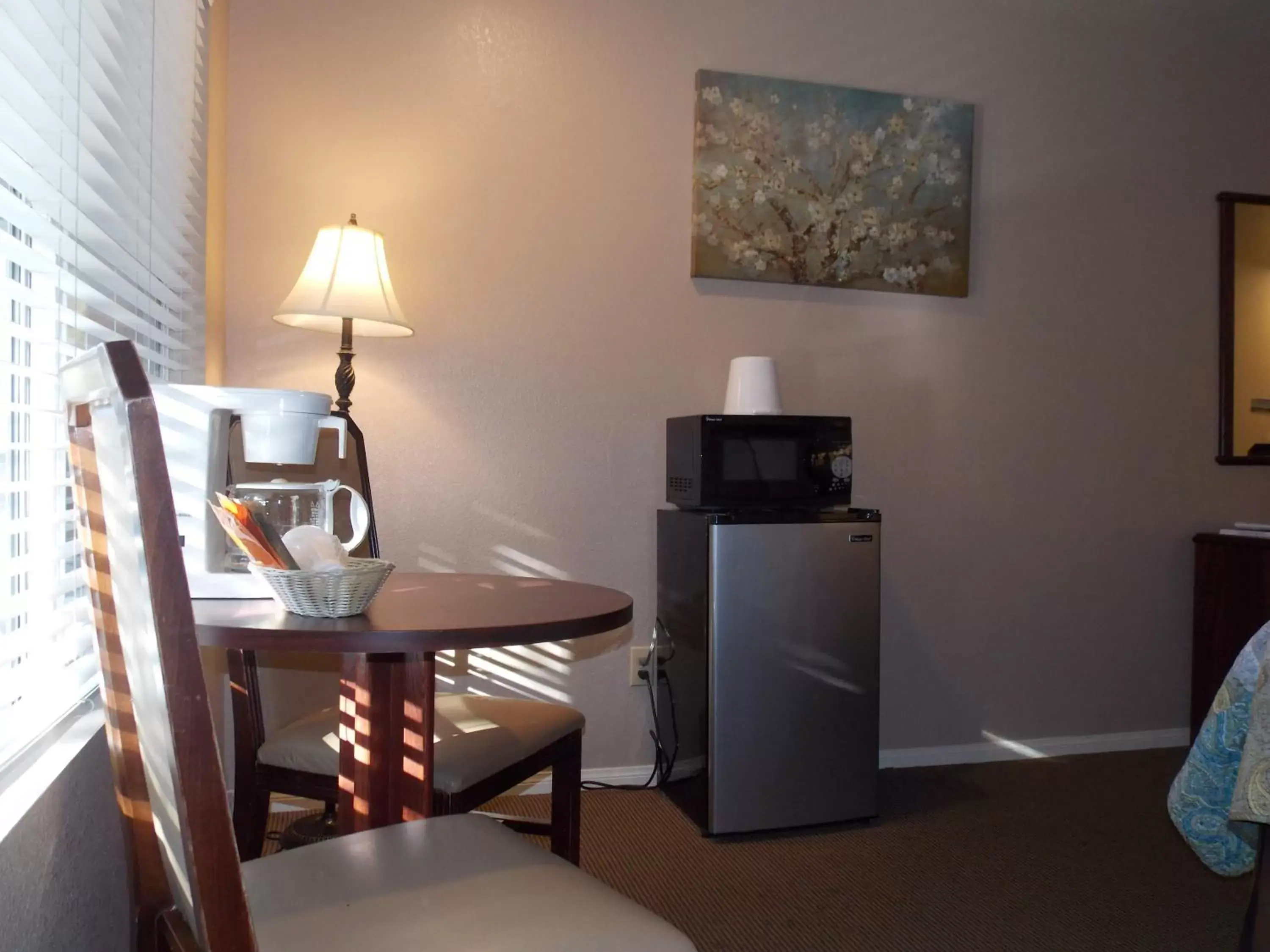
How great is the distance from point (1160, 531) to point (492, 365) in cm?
236

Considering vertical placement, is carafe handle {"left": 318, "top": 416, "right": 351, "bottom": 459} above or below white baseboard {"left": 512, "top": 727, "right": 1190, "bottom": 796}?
above

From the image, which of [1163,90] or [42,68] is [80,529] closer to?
[42,68]

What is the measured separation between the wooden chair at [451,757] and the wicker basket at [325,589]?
43 centimetres

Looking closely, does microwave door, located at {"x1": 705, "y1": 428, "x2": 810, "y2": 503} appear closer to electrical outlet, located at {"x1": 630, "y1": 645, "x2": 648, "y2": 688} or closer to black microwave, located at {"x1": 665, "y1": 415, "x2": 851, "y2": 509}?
black microwave, located at {"x1": 665, "y1": 415, "x2": 851, "y2": 509}

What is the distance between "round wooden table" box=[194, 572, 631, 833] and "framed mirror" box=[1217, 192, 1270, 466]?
2809 mm

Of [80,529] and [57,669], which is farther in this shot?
[57,669]

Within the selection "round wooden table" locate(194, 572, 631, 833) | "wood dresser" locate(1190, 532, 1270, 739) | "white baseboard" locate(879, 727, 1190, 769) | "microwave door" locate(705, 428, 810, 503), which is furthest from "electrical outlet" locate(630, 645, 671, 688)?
"wood dresser" locate(1190, 532, 1270, 739)

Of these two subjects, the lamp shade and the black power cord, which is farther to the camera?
the black power cord

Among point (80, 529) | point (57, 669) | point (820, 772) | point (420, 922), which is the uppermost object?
point (80, 529)

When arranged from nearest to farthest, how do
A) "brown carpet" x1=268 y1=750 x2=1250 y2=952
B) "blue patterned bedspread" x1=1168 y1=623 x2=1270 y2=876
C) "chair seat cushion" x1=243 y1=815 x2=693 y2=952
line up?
1. "chair seat cushion" x1=243 y1=815 x2=693 y2=952
2. "blue patterned bedspread" x1=1168 y1=623 x2=1270 y2=876
3. "brown carpet" x1=268 y1=750 x2=1250 y2=952

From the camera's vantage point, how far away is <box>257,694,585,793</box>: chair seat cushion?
1.62 metres

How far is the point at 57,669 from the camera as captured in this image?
1.18 m

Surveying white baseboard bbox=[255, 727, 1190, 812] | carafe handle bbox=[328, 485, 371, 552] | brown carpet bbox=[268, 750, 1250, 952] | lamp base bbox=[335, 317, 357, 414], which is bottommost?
brown carpet bbox=[268, 750, 1250, 952]

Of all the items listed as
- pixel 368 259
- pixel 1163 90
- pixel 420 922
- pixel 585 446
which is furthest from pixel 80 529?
pixel 1163 90
